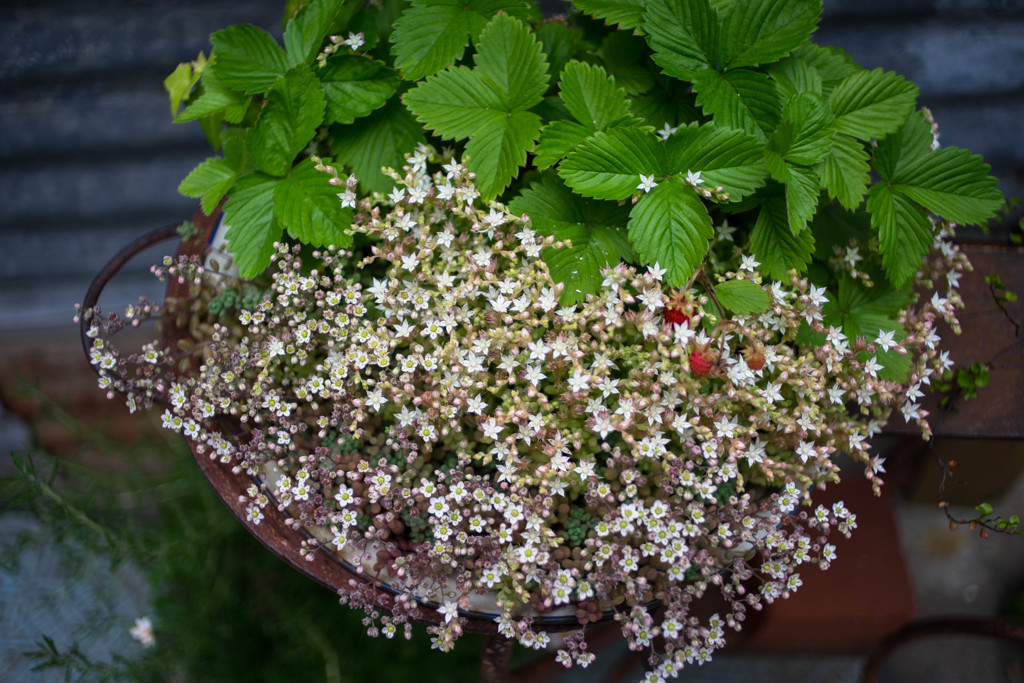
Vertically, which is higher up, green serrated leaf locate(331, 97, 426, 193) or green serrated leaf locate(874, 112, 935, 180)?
green serrated leaf locate(874, 112, 935, 180)

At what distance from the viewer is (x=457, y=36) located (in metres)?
1.29

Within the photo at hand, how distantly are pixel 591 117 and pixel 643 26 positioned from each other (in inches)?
7.6

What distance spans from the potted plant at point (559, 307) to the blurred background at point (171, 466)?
0.57 m

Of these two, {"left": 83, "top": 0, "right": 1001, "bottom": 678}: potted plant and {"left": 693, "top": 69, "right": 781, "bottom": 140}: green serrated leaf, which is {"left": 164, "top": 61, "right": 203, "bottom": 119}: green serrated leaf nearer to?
{"left": 83, "top": 0, "right": 1001, "bottom": 678}: potted plant

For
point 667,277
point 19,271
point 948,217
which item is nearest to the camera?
point 667,277

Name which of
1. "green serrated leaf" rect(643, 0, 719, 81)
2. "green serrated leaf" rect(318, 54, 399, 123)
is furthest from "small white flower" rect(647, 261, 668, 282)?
"green serrated leaf" rect(318, 54, 399, 123)

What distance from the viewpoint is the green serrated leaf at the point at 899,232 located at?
1250 mm

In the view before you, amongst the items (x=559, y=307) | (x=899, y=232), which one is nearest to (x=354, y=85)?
(x=559, y=307)

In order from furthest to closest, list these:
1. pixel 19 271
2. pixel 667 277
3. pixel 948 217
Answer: pixel 19 271
pixel 948 217
pixel 667 277

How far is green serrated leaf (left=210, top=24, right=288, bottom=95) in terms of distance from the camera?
1344 millimetres

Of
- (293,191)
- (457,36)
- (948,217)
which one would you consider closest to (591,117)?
(457,36)

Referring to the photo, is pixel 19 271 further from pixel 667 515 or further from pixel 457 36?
pixel 667 515

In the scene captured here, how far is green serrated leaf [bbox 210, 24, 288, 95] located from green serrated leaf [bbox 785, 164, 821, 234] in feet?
3.15

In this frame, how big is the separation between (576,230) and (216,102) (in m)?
0.75
